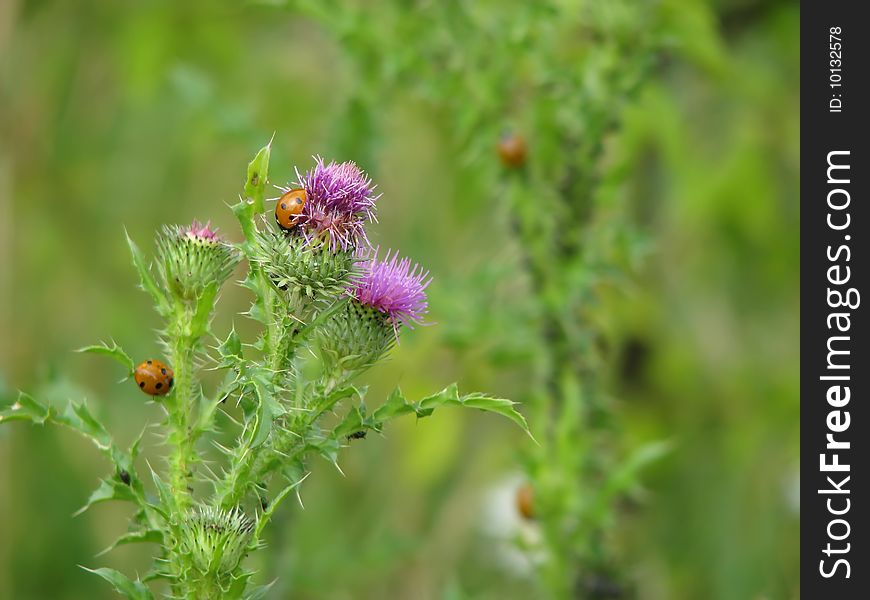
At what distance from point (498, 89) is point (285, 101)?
1.71m

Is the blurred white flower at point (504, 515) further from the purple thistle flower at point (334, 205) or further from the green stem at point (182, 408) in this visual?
the purple thistle flower at point (334, 205)

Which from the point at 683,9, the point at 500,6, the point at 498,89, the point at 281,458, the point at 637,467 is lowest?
the point at 281,458

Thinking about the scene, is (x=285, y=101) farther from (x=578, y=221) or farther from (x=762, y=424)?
(x=762, y=424)

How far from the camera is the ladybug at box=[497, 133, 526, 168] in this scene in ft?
10.8

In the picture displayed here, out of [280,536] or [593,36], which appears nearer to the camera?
[280,536]

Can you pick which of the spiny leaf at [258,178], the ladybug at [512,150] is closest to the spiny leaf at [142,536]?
the spiny leaf at [258,178]

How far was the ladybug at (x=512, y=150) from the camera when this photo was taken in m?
3.28

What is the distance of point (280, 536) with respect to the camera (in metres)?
3.12

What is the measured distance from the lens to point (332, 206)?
1.84 meters

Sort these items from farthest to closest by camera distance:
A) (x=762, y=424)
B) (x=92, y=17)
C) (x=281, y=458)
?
(x=92, y=17), (x=762, y=424), (x=281, y=458)

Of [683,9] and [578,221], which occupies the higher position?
[683,9]

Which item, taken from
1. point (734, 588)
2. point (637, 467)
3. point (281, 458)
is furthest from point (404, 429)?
point (281, 458)

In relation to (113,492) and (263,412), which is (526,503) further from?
(263,412)

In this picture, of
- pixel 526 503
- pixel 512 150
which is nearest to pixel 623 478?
pixel 526 503
